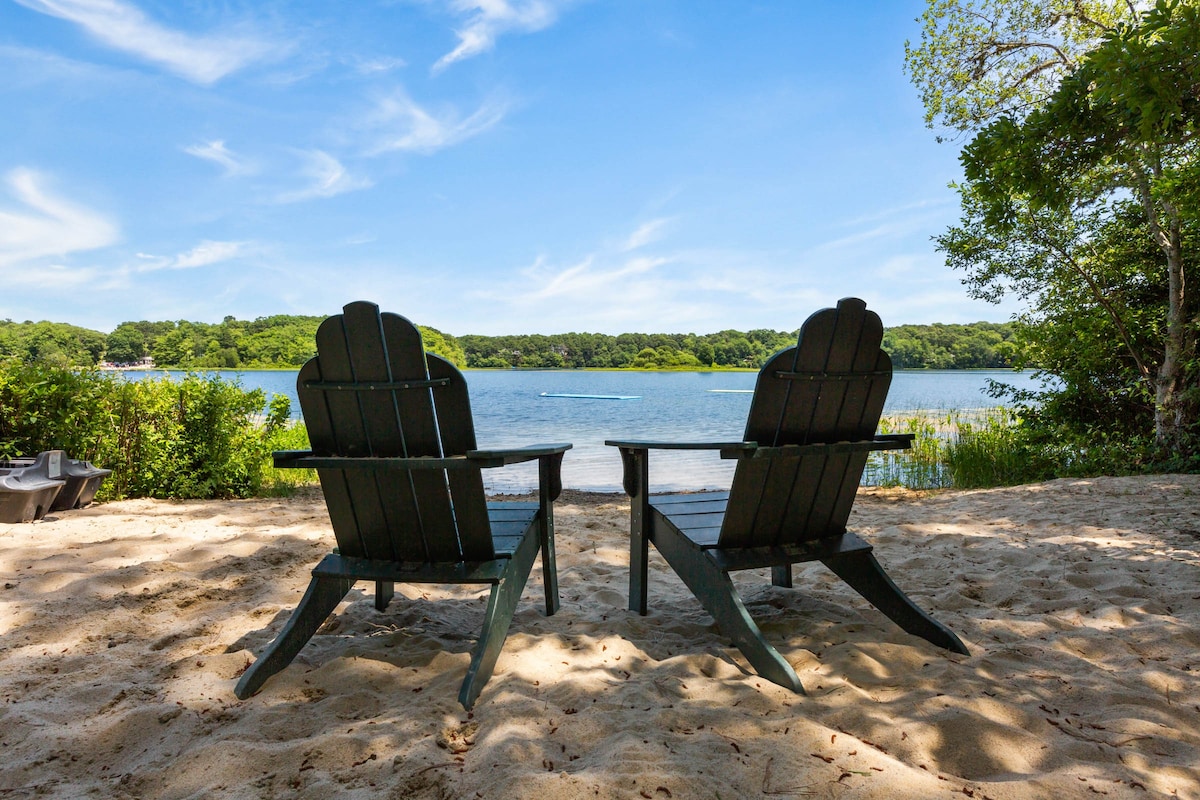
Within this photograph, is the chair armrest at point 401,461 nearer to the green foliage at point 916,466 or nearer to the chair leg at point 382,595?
the chair leg at point 382,595

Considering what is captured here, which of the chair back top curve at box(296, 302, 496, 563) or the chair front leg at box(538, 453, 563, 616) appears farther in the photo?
the chair front leg at box(538, 453, 563, 616)

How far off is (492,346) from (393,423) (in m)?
47.8

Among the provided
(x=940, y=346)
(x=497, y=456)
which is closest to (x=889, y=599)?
(x=497, y=456)

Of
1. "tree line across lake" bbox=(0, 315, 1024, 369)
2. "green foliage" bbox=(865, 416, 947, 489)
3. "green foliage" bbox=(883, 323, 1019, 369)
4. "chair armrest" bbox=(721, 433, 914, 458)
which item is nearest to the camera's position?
"chair armrest" bbox=(721, 433, 914, 458)

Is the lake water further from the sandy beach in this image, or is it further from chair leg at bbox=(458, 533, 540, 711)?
chair leg at bbox=(458, 533, 540, 711)

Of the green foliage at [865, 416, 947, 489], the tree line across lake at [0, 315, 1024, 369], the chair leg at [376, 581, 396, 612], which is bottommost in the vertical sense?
the green foliage at [865, 416, 947, 489]

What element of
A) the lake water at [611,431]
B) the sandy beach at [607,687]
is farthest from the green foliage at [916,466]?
the sandy beach at [607,687]

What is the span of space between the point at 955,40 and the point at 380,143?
3572 cm

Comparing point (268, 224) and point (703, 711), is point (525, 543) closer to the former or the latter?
point (703, 711)

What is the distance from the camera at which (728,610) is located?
210 centimetres

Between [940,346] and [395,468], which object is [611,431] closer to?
[395,468]

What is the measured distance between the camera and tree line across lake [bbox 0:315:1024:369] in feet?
19.6

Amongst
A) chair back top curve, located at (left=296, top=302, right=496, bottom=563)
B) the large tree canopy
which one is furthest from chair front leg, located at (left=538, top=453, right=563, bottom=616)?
the large tree canopy

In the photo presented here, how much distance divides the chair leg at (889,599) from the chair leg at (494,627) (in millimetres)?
1139
